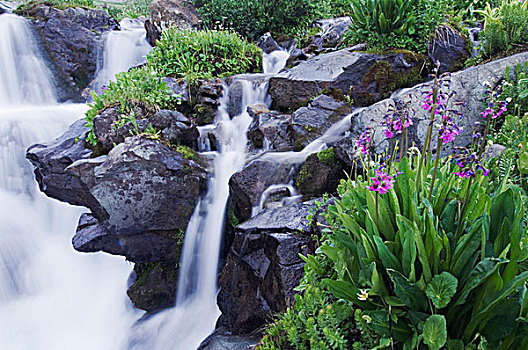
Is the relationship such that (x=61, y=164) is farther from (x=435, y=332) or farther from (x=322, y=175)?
(x=435, y=332)

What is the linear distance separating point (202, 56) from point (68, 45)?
15.8ft

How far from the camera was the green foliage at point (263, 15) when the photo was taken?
37.4 ft

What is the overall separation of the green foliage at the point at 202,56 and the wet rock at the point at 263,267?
4945mm

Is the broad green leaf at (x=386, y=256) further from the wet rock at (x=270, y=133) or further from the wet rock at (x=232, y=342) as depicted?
the wet rock at (x=270, y=133)

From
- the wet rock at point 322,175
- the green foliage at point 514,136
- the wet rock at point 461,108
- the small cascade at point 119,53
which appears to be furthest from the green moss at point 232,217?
the small cascade at point 119,53

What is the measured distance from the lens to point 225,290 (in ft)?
12.6

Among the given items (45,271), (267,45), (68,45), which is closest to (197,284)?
(45,271)

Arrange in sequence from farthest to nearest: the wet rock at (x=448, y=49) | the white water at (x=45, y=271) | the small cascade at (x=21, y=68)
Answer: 1. the small cascade at (x=21, y=68)
2. the wet rock at (x=448, y=49)
3. the white water at (x=45, y=271)

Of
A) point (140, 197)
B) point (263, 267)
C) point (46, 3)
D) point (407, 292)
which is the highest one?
point (46, 3)

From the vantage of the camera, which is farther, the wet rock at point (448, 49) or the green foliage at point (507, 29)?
the wet rock at point (448, 49)

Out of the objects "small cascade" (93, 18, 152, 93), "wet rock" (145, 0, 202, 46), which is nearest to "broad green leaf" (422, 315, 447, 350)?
"small cascade" (93, 18, 152, 93)

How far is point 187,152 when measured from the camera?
18.2 feet

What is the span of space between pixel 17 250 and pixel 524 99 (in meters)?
7.62

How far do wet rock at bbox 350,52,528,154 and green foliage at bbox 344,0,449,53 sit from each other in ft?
7.62
